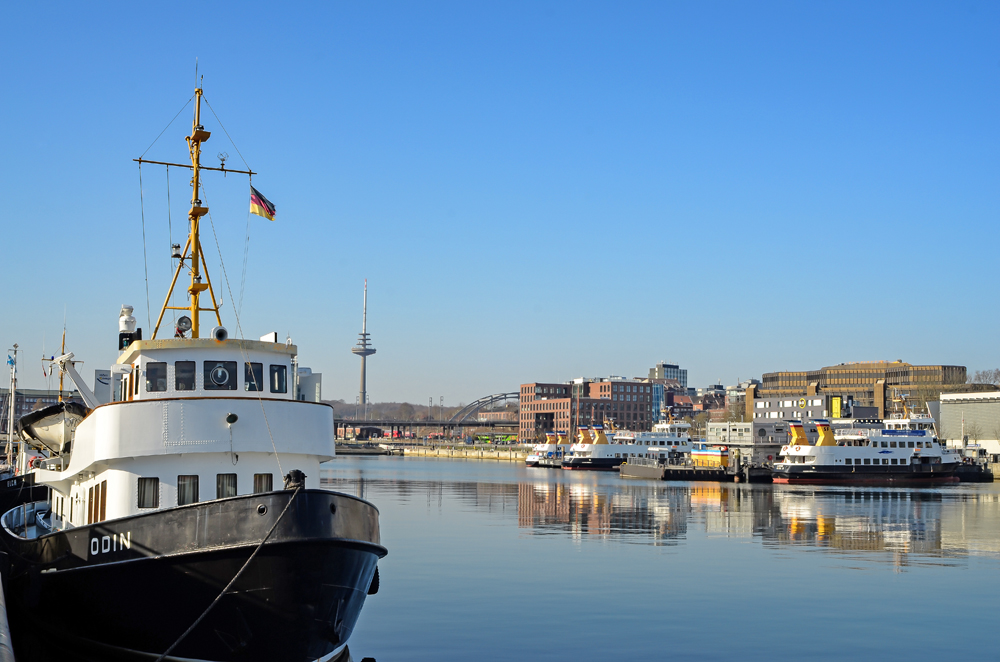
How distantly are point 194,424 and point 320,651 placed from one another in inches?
186

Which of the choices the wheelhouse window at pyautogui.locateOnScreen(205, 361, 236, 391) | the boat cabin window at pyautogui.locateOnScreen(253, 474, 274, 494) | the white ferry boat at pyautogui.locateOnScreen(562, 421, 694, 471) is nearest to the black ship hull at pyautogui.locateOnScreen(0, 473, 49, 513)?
the wheelhouse window at pyautogui.locateOnScreen(205, 361, 236, 391)

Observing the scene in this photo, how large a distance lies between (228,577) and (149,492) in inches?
120

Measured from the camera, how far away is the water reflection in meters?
40.1

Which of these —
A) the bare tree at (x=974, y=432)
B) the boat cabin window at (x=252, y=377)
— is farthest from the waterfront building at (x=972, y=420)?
the boat cabin window at (x=252, y=377)

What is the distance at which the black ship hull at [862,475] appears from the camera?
9338cm

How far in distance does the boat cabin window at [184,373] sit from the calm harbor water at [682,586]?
21.8 feet

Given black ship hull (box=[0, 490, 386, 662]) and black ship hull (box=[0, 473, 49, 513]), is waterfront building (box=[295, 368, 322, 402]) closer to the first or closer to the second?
black ship hull (box=[0, 490, 386, 662])

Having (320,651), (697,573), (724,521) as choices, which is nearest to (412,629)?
(320,651)

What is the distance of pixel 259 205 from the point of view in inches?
886

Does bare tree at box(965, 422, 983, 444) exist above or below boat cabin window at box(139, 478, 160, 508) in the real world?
below

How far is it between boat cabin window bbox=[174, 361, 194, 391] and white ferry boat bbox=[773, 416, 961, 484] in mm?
83491

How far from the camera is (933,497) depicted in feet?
237

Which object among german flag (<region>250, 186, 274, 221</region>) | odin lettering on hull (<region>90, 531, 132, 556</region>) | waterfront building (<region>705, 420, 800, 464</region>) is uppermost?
german flag (<region>250, 186, 274, 221</region>)

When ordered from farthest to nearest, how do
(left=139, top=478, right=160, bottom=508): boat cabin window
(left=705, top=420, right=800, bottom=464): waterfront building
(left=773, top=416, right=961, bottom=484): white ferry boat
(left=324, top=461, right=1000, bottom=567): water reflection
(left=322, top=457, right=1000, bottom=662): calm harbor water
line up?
(left=705, top=420, right=800, bottom=464): waterfront building → (left=773, top=416, right=961, bottom=484): white ferry boat → (left=324, top=461, right=1000, bottom=567): water reflection → (left=322, top=457, right=1000, bottom=662): calm harbor water → (left=139, top=478, right=160, bottom=508): boat cabin window
